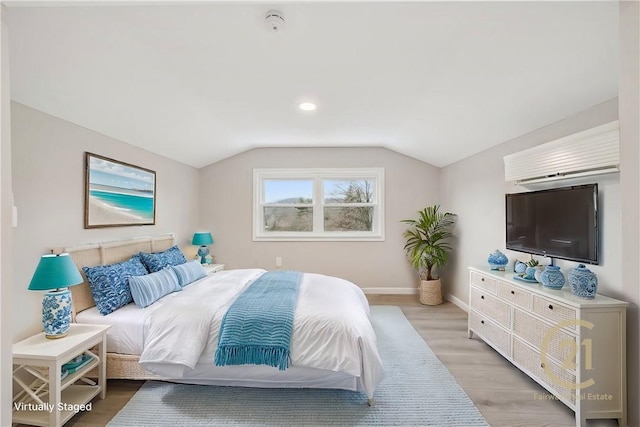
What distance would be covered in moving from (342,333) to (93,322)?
6.21 feet

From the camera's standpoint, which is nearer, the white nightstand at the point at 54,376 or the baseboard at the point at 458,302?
the white nightstand at the point at 54,376

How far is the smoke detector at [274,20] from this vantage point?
5.35ft

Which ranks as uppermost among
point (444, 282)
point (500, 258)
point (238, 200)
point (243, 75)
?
point (243, 75)

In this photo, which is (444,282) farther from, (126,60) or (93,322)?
(126,60)

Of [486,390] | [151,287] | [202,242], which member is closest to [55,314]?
[151,287]

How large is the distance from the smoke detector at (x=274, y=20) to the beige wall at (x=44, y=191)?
5.92 ft

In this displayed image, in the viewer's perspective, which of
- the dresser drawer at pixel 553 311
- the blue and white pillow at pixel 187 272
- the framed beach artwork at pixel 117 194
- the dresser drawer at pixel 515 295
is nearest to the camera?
the dresser drawer at pixel 553 311

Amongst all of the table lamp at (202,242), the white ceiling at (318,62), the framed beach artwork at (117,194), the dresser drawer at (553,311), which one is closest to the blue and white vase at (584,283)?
the dresser drawer at (553,311)

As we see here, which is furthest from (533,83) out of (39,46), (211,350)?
(39,46)

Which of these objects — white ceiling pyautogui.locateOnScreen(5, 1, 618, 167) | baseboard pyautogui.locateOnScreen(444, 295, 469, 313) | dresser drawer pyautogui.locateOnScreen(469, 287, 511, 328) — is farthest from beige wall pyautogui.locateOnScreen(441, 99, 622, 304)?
dresser drawer pyautogui.locateOnScreen(469, 287, 511, 328)

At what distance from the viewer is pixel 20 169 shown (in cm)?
190

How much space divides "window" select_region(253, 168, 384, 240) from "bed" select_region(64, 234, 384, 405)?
2.38 m

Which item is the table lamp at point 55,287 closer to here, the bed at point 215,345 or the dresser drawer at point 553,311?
the bed at point 215,345

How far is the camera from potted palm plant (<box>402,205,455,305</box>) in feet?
13.3
